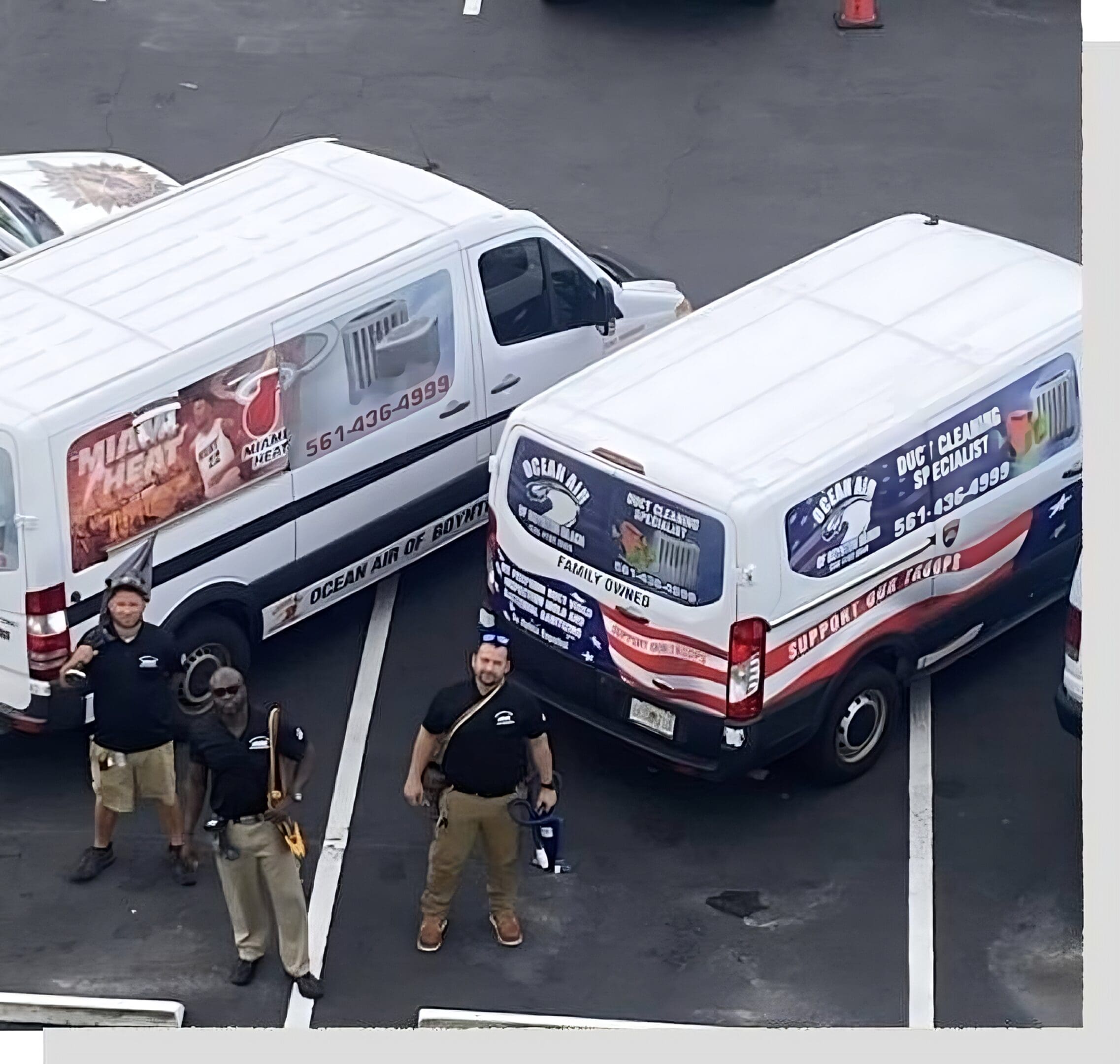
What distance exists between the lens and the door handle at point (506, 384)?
12750 millimetres

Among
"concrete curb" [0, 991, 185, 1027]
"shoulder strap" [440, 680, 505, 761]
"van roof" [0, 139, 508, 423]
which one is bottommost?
"concrete curb" [0, 991, 185, 1027]

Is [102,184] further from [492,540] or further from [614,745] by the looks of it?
[614,745]

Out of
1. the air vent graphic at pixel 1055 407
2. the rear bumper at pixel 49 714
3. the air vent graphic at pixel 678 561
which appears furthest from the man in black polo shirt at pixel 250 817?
the air vent graphic at pixel 1055 407

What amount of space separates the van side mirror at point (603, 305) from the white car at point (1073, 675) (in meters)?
3.54

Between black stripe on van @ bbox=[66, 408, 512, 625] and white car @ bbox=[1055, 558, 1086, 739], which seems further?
black stripe on van @ bbox=[66, 408, 512, 625]

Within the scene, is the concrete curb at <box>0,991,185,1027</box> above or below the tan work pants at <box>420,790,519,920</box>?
below

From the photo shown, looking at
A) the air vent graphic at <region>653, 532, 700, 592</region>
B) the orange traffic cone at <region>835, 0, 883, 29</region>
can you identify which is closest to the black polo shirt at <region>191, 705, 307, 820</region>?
the air vent graphic at <region>653, 532, 700, 592</region>

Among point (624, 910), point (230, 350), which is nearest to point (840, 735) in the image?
point (624, 910)

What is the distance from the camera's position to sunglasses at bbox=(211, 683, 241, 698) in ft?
31.1

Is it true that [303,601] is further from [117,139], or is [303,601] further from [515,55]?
[515,55]

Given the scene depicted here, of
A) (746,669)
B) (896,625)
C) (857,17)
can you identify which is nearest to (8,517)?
(746,669)

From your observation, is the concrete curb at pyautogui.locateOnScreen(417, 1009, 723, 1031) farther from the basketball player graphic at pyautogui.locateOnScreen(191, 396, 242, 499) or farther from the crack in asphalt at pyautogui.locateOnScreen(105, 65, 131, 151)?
the crack in asphalt at pyautogui.locateOnScreen(105, 65, 131, 151)

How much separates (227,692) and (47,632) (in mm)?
1718

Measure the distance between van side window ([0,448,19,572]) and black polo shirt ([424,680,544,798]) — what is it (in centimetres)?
229
